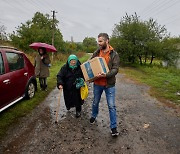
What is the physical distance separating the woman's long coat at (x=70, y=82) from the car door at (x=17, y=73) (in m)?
1.32

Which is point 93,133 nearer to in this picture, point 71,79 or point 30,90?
point 71,79

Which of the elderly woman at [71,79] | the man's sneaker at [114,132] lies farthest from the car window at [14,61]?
the man's sneaker at [114,132]

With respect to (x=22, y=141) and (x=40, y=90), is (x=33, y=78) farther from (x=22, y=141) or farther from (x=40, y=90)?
(x=22, y=141)

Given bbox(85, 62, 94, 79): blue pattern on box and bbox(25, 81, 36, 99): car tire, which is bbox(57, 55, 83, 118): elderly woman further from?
bbox(25, 81, 36, 99): car tire

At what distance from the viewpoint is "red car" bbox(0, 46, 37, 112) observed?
4848mm

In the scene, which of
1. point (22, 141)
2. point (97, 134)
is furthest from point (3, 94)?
point (97, 134)

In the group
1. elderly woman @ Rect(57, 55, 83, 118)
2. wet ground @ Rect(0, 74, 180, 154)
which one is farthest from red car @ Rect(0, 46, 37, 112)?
A: elderly woman @ Rect(57, 55, 83, 118)

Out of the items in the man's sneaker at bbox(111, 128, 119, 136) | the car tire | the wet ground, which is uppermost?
the car tire

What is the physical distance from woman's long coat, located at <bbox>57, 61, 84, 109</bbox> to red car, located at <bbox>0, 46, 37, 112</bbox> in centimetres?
131

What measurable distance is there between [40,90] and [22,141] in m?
4.47

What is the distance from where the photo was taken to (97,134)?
4457 millimetres

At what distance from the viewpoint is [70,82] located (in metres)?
5.15

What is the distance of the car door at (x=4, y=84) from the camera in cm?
467

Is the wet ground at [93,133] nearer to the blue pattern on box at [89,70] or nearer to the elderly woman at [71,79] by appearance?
the elderly woman at [71,79]
